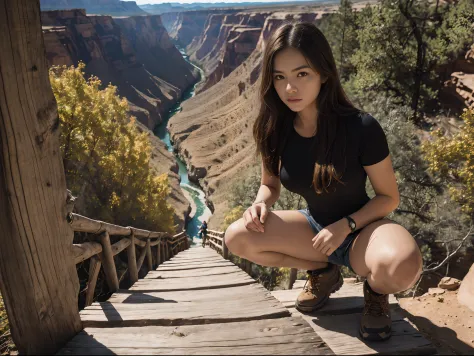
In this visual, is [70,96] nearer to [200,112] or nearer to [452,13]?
[452,13]

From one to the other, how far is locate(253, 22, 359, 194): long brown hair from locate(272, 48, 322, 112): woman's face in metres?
0.04

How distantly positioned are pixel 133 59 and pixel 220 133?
5932 centimetres

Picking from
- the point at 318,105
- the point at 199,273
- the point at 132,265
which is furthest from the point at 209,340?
the point at 132,265

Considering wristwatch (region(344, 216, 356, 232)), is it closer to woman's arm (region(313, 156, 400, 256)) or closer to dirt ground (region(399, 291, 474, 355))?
woman's arm (region(313, 156, 400, 256))

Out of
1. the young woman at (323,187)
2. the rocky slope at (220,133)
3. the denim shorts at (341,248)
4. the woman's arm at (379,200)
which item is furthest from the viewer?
the rocky slope at (220,133)

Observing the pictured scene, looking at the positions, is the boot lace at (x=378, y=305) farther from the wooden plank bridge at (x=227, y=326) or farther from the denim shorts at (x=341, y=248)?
the denim shorts at (x=341, y=248)

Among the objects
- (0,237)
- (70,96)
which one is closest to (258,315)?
(0,237)

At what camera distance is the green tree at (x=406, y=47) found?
16547mm

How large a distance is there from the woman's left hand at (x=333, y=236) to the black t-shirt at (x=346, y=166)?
0.23m

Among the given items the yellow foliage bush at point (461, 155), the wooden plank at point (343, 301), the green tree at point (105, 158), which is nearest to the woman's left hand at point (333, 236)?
the wooden plank at point (343, 301)

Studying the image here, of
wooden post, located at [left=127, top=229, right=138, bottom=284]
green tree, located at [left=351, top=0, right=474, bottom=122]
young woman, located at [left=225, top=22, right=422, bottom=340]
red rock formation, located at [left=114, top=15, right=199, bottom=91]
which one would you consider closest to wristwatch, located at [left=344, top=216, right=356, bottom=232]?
young woman, located at [left=225, top=22, right=422, bottom=340]

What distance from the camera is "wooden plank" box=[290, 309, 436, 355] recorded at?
7.81ft

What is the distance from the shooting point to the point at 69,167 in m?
18.0

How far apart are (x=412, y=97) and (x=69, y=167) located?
17622 mm
